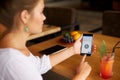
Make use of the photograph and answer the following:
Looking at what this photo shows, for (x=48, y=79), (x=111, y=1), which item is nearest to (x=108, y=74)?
(x=48, y=79)

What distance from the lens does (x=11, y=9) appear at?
792 millimetres

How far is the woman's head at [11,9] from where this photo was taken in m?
0.79

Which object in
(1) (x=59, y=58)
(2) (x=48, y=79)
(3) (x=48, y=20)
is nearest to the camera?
(1) (x=59, y=58)

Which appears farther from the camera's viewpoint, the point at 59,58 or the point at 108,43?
the point at 108,43

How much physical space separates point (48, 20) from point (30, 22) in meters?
1.65

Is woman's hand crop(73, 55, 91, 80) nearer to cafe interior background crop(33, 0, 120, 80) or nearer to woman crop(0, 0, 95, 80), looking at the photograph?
woman crop(0, 0, 95, 80)

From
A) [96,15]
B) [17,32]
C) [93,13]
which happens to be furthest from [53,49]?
[93,13]

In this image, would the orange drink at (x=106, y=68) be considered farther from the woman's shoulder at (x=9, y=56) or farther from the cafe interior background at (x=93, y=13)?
the cafe interior background at (x=93, y=13)

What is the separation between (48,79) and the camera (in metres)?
1.69

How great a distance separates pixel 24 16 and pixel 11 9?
6 centimetres

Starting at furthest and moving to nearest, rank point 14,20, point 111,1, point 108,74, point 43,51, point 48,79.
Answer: point 111,1, point 48,79, point 43,51, point 108,74, point 14,20

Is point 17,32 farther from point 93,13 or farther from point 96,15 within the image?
point 93,13

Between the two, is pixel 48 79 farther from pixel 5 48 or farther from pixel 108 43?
pixel 5 48

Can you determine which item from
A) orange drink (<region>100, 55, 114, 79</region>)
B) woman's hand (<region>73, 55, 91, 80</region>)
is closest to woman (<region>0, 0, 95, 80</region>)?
woman's hand (<region>73, 55, 91, 80</region>)
